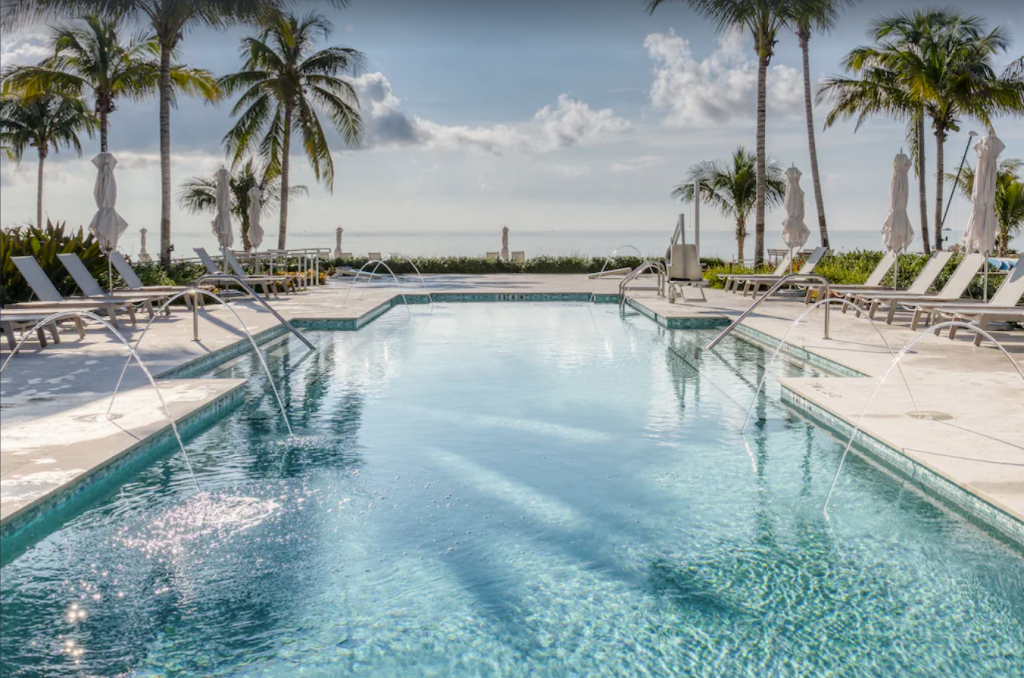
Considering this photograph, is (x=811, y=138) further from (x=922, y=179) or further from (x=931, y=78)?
(x=922, y=179)

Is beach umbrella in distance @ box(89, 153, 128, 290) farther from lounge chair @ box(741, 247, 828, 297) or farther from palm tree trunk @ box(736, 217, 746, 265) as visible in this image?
palm tree trunk @ box(736, 217, 746, 265)

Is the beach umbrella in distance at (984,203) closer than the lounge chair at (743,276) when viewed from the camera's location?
Yes

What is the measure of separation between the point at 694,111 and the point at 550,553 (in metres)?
32.2

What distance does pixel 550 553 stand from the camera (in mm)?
4234

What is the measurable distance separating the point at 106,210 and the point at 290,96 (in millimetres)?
12455

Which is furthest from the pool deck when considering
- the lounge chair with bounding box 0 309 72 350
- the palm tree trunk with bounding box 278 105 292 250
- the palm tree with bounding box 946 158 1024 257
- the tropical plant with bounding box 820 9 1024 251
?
the palm tree with bounding box 946 158 1024 257

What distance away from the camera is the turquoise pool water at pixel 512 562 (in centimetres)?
326

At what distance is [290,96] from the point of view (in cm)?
2534

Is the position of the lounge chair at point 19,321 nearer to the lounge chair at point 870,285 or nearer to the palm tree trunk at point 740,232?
the lounge chair at point 870,285

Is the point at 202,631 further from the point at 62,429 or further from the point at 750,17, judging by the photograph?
the point at 750,17

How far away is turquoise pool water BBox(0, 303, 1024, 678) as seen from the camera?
10.7 ft

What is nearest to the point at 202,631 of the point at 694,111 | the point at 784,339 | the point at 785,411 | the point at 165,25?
the point at 785,411

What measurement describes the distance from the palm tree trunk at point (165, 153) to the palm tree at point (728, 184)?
55.7 ft

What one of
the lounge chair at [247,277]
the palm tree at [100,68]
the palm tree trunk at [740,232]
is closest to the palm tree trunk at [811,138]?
the palm tree trunk at [740,232]
